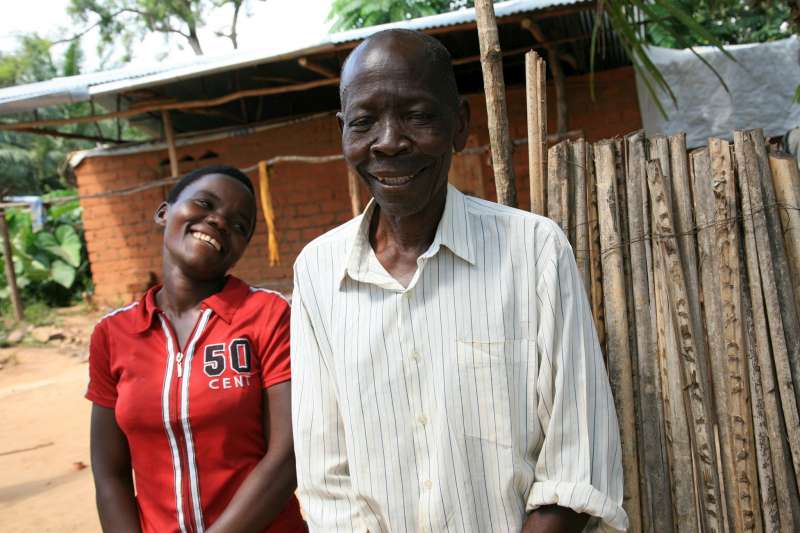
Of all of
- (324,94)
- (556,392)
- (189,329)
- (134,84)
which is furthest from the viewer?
(324,94)

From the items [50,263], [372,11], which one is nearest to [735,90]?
[372,11]

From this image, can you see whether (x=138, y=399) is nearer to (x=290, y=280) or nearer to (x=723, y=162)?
(x=723, y=162)

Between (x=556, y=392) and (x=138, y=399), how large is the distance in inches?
40.9

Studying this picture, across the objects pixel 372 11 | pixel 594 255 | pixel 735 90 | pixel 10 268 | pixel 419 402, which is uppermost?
pixel 372 11

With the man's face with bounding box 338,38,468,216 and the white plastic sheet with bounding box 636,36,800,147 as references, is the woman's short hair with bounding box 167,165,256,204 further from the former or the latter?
the white plastic sheet with bounding box 636,36,800,147

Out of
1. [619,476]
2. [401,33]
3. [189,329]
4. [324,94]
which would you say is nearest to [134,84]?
[324,94]

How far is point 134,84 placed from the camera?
6832 millimetres

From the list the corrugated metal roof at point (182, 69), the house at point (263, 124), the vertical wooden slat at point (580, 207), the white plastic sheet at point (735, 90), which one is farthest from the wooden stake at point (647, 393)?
the white plastic sheet at point (735, 90)

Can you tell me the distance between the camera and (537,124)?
6.24 ft

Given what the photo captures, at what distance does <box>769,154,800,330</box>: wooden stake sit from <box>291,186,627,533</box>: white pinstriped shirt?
77 centimetres

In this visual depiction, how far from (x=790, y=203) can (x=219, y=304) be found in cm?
150

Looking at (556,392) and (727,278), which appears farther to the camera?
(727,278)

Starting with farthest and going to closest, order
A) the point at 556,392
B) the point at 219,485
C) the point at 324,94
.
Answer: the point at 324,94 → the point at 219,485 → the point at 556,392

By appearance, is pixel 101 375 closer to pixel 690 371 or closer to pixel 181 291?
pixel 181 291
